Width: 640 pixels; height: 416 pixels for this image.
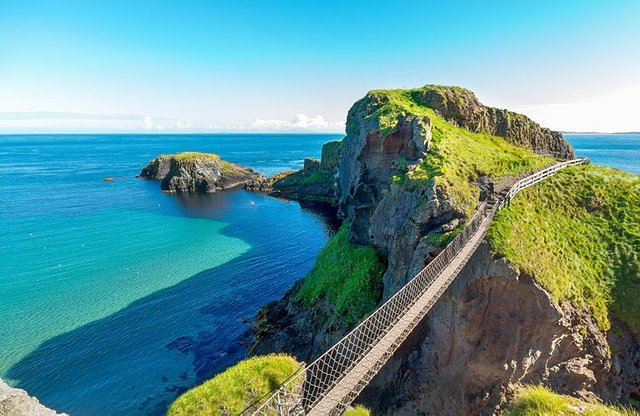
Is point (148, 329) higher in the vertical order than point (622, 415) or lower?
lower

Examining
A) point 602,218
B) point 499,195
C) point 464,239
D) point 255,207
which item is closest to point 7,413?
point 464,239

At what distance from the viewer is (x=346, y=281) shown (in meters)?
27.3

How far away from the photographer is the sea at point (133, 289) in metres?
24.9

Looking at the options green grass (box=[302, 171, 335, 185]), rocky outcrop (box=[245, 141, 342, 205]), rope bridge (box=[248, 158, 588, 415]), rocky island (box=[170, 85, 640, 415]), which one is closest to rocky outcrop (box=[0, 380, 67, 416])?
rocky island (box=[170, 85, 640, 415])

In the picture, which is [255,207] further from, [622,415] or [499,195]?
[622,415]

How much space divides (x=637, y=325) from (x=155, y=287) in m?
38.9

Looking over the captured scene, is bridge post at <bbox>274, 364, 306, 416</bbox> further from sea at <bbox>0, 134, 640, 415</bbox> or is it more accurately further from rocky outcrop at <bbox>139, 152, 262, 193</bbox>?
rocky outcrop at <bbox>139, 152, 262, 193</bbox>

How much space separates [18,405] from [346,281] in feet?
65.4

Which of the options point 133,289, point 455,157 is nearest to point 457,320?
point 455,157

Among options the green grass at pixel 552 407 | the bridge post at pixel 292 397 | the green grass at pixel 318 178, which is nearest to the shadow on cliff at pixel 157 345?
the bridge post at pixel 292 397

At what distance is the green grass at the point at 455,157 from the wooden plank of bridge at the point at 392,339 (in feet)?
16.3

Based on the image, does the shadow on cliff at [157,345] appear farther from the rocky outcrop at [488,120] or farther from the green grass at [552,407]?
the rocky outcrop at [488,120]

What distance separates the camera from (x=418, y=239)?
21.8m

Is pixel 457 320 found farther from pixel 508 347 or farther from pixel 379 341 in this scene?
pixel 379 341
